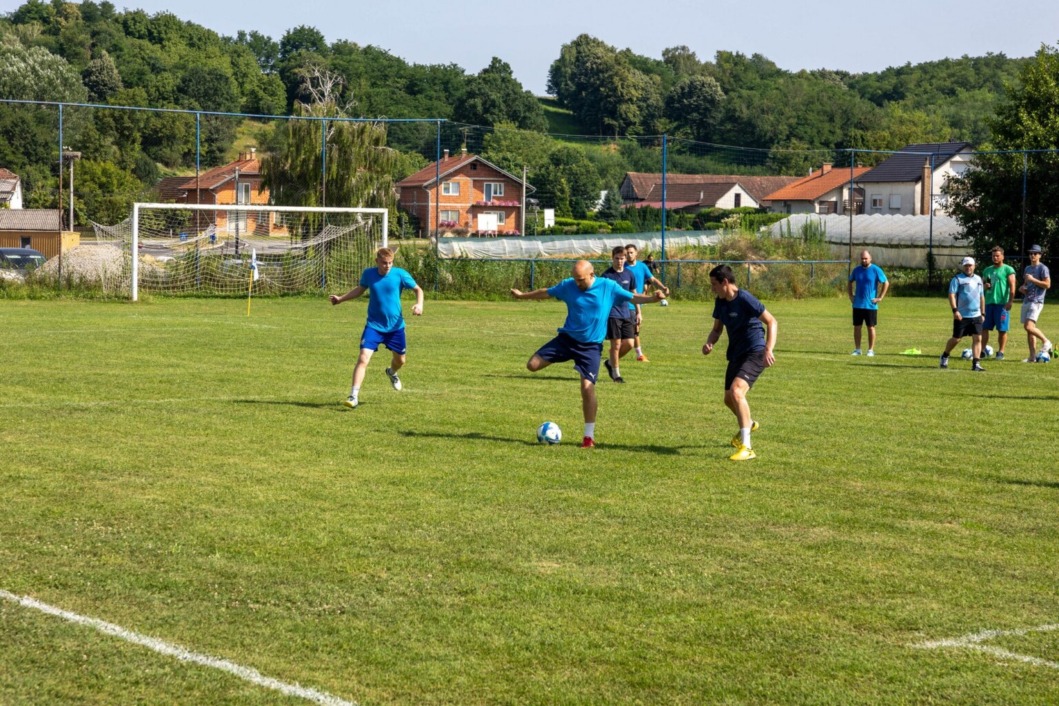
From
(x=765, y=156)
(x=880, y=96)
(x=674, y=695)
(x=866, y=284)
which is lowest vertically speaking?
(x=674, y=695)

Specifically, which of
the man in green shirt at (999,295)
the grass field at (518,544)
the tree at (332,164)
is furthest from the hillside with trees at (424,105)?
the grass field at (518,544)

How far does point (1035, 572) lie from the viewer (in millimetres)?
7531

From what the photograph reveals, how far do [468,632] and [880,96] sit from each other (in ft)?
556

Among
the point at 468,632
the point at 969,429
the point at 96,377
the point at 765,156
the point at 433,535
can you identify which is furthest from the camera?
the point at 765,156

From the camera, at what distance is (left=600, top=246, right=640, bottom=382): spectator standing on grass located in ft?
57.1

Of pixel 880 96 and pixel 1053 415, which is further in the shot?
pixel 880 96

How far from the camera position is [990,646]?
20.1 feet

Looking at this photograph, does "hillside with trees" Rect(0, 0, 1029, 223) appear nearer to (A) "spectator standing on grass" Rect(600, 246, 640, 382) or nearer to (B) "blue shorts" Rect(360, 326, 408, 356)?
(A) "spectator standing on grass" Rect(600, 246, 640, 382)

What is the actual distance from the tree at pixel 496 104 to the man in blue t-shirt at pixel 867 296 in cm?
9817

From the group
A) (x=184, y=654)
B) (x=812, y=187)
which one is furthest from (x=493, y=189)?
(x=184, y=654)

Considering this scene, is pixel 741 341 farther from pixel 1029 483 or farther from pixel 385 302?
pixel 385 302

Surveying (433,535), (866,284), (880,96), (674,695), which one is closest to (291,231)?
(866,284)

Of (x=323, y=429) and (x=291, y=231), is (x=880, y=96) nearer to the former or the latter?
(x=291, y=231)

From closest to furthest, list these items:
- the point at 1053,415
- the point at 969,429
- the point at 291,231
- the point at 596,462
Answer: the point at 596,462 < the point at 969,429 < the point at 1053,415 < the point at 291,231
